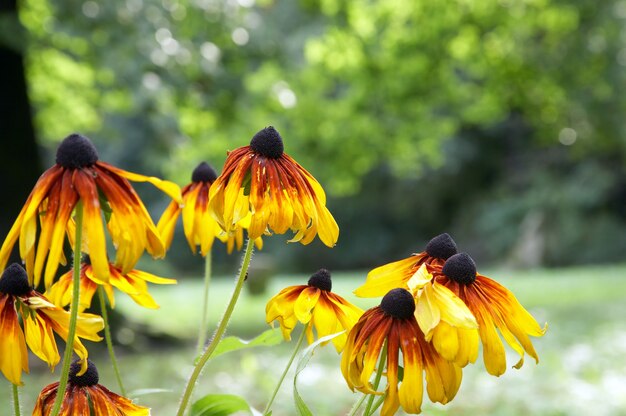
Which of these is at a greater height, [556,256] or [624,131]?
[624,131]

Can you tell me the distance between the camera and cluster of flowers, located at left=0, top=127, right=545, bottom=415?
102 centimetres

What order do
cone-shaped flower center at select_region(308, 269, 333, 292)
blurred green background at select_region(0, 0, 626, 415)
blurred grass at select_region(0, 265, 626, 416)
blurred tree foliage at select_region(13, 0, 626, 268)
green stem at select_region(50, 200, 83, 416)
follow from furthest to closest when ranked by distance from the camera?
blurred tree foliage at select_region(13, 0, 626, 268)
blurred green background at select_region(0, 0, 626, 415)
blurred grass at select_region(0, 265, 626, 416)
cone-shaped flower center at select_region(308, 269, 333, 292)
green stem at select_region(50, 200, 83, 416)

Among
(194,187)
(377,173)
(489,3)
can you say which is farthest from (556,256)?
(194,187)

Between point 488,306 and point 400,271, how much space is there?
7.0 inches

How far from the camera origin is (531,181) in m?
23.6

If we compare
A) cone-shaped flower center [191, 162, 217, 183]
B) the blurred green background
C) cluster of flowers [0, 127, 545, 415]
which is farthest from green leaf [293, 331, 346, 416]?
the blurred green background

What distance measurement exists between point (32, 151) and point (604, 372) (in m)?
5.53

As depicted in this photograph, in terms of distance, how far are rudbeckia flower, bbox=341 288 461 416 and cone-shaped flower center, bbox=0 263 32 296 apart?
1.66 ft

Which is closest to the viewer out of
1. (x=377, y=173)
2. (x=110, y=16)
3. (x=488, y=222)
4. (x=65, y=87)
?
(x=110, y=16)

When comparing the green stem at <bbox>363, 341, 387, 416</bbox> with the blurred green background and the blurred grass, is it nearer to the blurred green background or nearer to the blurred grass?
the blurred grass

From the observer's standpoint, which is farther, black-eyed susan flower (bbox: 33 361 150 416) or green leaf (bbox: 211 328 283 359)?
green leaf (bbox: 211 328 283 359)

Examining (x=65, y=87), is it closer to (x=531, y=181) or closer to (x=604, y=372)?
(x=604, y=372)

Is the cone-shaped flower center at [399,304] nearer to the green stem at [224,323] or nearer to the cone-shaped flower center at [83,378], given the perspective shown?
the green stem at [224,323]

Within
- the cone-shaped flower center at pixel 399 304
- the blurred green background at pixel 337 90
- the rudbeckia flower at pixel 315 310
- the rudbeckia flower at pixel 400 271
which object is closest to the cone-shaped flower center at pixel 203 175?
the rudbeckia flower at pixel 315 310
